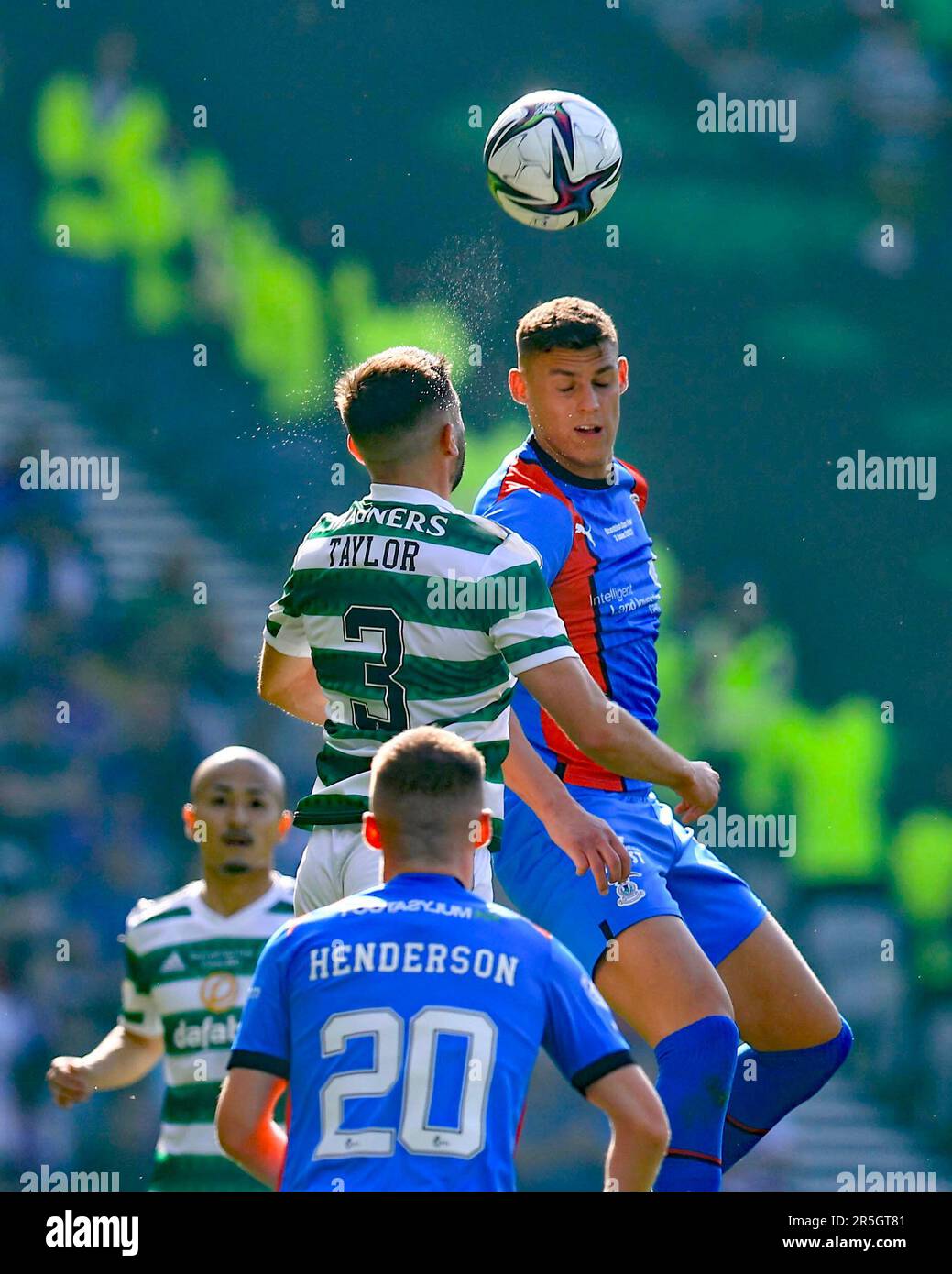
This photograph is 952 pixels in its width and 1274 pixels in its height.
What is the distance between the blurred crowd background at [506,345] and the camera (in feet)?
32.4

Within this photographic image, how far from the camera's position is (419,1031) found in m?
3.08

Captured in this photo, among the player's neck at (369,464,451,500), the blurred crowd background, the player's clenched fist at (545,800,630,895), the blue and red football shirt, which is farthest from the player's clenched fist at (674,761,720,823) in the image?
the blurred crowd background

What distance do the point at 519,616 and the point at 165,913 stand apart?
2011mm

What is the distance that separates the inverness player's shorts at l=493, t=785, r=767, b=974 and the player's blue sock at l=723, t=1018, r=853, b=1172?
12.3 inches

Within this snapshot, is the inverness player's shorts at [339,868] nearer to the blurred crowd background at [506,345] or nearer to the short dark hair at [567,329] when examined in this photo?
the short dark hair at [567,329]

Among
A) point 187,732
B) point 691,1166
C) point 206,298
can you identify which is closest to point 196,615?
point 187,732

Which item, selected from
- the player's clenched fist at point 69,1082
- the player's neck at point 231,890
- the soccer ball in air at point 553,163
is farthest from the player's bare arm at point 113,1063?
the soccer ball in air at point 553,163

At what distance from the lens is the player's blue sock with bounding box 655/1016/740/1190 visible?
4508mm

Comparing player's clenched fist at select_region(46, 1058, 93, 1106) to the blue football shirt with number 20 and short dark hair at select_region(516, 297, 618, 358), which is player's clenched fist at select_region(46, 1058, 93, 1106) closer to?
the blue football shirt with number 20

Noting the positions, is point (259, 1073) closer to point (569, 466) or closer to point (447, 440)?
point (447, 440)

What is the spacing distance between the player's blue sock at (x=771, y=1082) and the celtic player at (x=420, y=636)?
3.22 feet

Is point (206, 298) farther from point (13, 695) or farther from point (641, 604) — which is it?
point (641, 604)

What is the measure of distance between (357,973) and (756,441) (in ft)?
25.2

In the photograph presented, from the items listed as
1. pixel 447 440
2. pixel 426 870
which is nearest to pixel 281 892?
pixel 447 440
